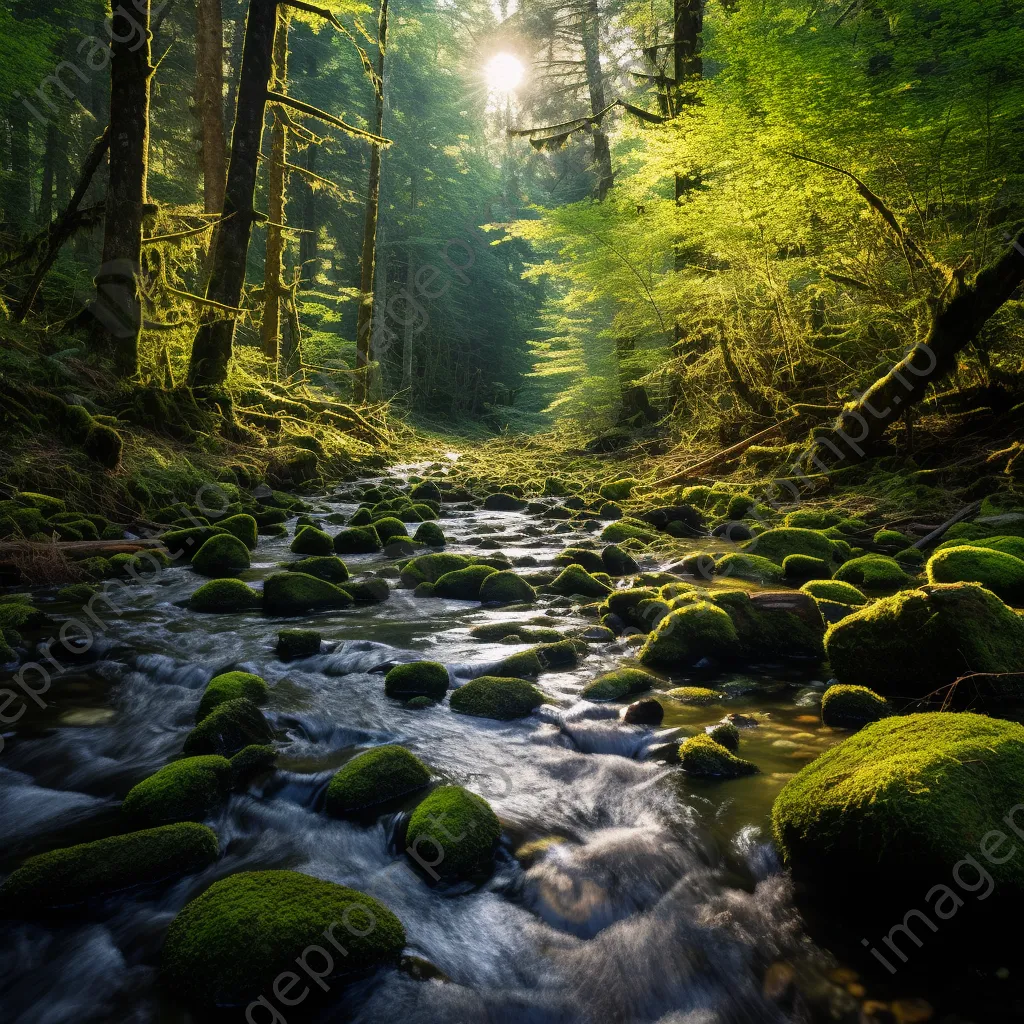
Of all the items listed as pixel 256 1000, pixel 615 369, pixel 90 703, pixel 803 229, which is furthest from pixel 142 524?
pixel 615 369

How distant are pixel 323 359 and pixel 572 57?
12.1 m

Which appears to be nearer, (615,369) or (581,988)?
(581,988)

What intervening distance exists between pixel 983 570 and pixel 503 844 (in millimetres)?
3630

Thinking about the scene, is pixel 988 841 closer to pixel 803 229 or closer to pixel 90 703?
pixel 90 703

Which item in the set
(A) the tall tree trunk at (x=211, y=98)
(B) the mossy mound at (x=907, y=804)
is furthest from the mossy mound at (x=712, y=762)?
(A) the tall tree trunk at (x=211, y=98)

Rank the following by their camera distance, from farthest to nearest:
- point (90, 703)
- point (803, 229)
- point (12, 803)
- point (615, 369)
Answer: point (615, 369), point (803, 229), point (90, 703), point (12, 803)

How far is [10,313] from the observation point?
8.21 m

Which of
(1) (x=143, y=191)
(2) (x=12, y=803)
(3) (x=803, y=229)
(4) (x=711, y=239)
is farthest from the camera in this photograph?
(4) (x=711, y=239)

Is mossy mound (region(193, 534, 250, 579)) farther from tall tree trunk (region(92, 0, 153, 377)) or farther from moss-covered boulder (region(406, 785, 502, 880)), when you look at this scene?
moss-covered boulder (region(406, 785, 502, 880))

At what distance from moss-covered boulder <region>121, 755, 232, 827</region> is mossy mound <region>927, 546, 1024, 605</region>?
13.7 ft

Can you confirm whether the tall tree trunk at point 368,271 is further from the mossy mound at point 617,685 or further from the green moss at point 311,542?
the mossy mound at point 617,685

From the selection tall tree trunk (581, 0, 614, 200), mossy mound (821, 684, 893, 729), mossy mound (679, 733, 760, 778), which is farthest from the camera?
tall tree trunk (581, 0, 614, 200)

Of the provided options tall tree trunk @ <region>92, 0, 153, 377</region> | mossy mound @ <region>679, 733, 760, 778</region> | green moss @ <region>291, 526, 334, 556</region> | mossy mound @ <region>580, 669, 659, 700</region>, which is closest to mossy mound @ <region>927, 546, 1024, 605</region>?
mossy mound @ <region>580, 669, 659, 700</region>

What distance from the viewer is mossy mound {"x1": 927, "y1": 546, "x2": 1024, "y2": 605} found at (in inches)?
167
